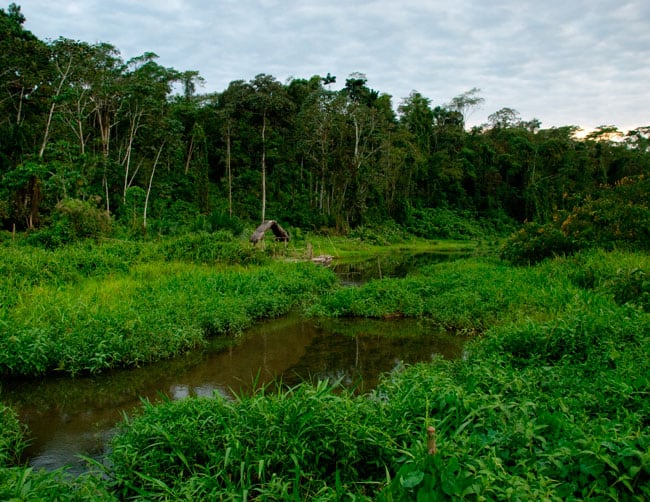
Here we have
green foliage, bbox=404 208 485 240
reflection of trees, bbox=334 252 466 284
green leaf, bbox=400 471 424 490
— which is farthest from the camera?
green foliage, bbox=404 208 485 240

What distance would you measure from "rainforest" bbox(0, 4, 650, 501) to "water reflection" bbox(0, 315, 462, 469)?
17cm

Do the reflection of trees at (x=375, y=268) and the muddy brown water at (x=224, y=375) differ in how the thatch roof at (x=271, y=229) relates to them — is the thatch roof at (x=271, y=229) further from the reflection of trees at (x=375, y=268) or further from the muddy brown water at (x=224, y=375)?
the muddy brown water at (x=224, y=375)

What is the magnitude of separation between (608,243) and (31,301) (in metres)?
13.1

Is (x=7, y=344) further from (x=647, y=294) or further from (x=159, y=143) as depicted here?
(x=159, y=143)

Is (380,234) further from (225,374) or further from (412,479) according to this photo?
(412,479)

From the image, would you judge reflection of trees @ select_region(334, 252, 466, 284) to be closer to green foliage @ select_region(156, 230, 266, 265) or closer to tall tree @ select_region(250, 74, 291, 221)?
green foliage @ select_region(156, 230, 266, 265)

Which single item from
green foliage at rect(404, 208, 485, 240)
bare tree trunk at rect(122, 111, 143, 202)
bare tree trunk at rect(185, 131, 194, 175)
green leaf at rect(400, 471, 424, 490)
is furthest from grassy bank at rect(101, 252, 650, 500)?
green foliage at rect(404, 208, 485, 240)

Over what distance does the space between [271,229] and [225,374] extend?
606 inches

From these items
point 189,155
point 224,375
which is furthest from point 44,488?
point 189,155

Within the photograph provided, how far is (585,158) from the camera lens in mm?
41094

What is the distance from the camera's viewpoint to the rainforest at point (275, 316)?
120 inches

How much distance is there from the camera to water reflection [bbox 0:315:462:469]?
5008 millimetres

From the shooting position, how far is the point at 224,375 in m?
6.79

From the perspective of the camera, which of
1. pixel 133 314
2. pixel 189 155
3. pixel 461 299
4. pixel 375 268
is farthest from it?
pixel 189 155
